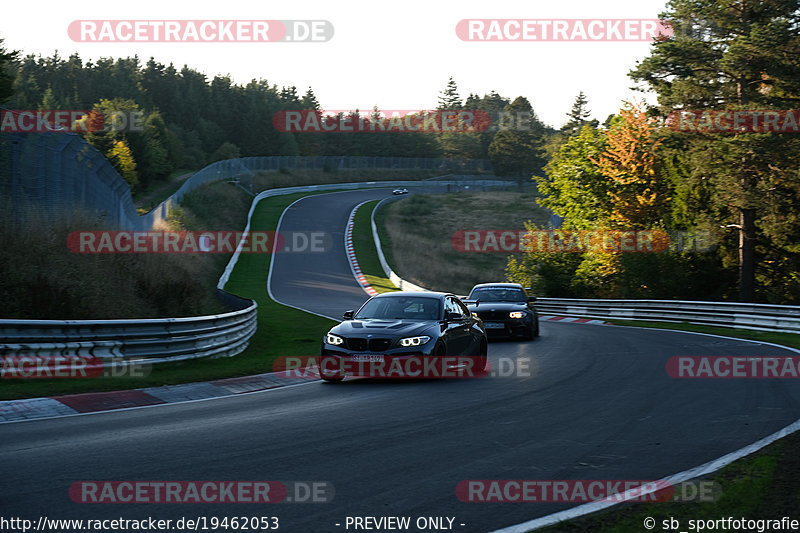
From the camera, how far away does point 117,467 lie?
647cm

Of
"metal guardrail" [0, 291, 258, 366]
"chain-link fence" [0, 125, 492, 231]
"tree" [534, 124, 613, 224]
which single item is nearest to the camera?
"metal guardrail" [0, 291, 258, 366]

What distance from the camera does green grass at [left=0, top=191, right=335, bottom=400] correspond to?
36.6ft

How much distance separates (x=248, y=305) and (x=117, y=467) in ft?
52.4

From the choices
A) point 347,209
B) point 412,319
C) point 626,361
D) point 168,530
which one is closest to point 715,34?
point 626,361

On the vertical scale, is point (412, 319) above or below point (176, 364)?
above

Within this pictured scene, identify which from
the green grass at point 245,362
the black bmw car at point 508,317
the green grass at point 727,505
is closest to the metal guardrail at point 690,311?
the black bmw car at point 508,317

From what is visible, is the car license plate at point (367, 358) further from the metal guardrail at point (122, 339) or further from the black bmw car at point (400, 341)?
the metal guardrail at point (122, 339)

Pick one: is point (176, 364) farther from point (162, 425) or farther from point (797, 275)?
point (797, 275)

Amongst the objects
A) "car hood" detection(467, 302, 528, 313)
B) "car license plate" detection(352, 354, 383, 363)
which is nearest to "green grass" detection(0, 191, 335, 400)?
"car license plate" detection(352, 354, 383, 363)

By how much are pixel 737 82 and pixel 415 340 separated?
25271mm

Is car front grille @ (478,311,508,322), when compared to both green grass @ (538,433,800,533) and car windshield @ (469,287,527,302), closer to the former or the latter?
car windshield @ (469,287,527,302)

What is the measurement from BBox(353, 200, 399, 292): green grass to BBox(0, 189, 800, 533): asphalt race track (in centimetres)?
3084

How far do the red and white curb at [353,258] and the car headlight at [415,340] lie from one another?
2344 cm

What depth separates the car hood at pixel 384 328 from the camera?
41.1 ft
